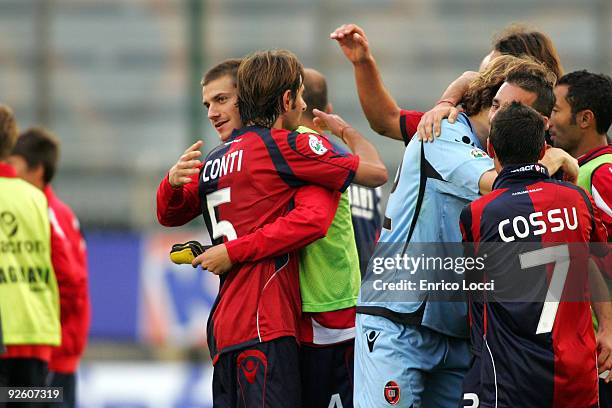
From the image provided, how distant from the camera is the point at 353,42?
4824 mm

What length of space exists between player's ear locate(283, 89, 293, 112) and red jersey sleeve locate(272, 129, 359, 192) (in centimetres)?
15

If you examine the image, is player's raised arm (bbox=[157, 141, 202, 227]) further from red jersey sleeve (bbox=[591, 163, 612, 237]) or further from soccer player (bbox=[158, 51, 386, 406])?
red jersey sleeve (bbox=[591, 163, 612, 237])

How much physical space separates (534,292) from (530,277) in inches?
2.3

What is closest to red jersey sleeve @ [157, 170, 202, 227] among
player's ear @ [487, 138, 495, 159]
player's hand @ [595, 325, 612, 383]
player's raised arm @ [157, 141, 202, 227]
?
player's raised arm @ [157, 141, 202, 227]

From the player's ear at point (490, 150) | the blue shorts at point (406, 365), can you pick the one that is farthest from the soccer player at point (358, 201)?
the player's ear at point (490, 150)

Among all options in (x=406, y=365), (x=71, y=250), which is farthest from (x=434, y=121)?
(x=71, y=250)

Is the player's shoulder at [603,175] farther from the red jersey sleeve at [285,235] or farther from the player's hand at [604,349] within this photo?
the red jersey sleeve at [285,235]

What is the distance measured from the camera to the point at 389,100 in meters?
4.91

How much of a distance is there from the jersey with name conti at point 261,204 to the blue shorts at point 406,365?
1.10 ft

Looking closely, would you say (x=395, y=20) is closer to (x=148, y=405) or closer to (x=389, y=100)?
(x=148, y=405)

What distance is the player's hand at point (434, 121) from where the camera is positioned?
4.42 metres

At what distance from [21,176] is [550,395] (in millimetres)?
4768

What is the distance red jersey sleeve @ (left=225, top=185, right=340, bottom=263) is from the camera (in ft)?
14.6

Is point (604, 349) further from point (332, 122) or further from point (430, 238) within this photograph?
point (332, 122)
